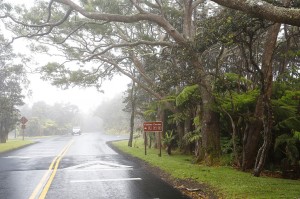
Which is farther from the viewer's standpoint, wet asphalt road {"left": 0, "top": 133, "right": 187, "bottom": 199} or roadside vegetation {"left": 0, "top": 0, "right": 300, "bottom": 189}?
roadside vegetation {"left": 0, "top": 0, "right": 300, "bottom": 189}

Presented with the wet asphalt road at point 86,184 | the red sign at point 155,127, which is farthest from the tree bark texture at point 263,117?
the red sign at point 155,127

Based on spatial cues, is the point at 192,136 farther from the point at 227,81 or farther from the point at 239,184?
the point at 239,184

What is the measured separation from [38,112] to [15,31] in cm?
6308

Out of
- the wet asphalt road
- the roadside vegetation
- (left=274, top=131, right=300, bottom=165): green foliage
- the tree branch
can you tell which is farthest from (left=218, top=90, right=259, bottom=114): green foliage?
the tree branch

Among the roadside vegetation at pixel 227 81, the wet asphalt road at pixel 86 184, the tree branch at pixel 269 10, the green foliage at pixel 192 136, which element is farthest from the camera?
the green foliage at pixel 192 136

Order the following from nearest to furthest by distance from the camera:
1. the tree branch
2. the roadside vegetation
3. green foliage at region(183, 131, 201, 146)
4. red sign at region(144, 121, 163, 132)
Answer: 1. the tree branch
2. the roadside vegetation
3. green foliage at region(183, 131, 201, 146)
4. red sign at region(144, 121, 163, 132)

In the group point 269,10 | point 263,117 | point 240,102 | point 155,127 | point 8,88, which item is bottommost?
point 155,127

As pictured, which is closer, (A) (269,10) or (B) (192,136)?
(A) (269,10)

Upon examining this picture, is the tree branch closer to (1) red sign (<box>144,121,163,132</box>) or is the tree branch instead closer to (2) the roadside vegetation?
(2) the roadside vegetation

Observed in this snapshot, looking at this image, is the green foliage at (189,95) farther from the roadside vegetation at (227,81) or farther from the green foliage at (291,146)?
the green foliage at (291,146)

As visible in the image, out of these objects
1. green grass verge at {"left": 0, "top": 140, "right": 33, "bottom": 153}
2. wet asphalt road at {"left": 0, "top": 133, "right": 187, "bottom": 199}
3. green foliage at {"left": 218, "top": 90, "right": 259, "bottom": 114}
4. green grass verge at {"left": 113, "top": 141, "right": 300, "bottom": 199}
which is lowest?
wet asphalt road at {"left": 0, "top": 133, "right": 187, "bottom": 199}

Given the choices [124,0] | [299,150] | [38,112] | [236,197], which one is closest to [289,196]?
[236,197]

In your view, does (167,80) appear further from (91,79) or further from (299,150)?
(91,79)

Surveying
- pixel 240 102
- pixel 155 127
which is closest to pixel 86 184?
pixel 240 102
